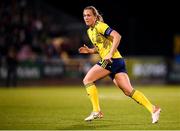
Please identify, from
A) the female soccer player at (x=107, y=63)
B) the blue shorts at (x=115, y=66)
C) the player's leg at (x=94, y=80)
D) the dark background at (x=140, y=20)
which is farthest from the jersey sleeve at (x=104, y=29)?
the dark background at (x=140, y=20)

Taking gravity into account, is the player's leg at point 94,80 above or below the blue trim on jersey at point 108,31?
below

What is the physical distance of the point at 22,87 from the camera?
2639cm

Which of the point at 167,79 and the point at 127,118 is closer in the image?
the point at 127,118

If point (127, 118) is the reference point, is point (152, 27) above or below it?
above

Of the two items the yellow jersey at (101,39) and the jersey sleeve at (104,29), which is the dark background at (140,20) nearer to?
the yellow jersey at (101,39)

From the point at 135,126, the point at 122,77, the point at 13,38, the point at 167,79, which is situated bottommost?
the point at 135,126

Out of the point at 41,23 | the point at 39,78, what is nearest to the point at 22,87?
the point at 39,78

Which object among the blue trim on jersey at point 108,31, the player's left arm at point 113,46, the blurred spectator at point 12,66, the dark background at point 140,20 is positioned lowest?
the player's left arm at point 113,46

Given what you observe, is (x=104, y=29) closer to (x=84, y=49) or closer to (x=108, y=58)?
(x=108, y=58)

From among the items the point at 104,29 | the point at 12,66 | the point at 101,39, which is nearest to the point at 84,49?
the point at 101,39

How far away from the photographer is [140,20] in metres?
34.3

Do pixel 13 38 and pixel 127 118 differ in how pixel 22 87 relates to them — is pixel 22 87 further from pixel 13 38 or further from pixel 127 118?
pixel 127 118

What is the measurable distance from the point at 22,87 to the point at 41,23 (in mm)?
5141

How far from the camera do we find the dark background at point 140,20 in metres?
31.6
